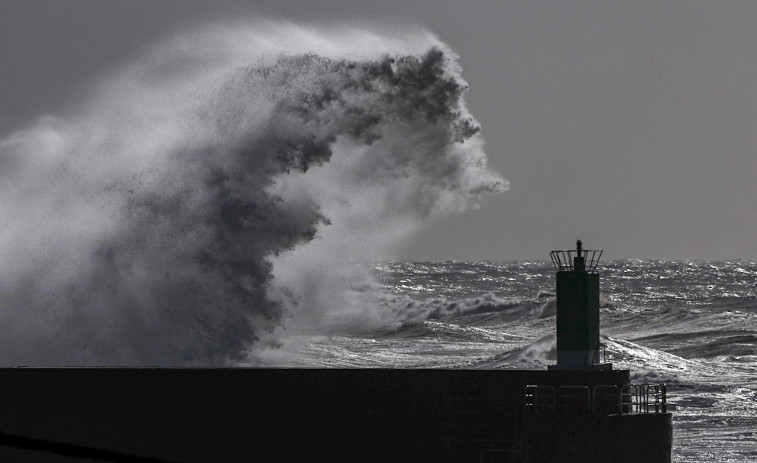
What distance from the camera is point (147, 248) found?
21531 mm

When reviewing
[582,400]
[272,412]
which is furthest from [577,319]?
[272,412]

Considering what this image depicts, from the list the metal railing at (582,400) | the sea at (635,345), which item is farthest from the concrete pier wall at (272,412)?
the sea at (635,345)

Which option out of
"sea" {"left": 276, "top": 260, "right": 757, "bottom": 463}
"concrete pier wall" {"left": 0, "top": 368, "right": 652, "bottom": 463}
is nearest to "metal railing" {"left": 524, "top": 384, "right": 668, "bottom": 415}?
"concrete pier wall" {"left": 0, "top": 368, "right": 652, "bottom": 463}

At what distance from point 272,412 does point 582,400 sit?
2656 millimetres

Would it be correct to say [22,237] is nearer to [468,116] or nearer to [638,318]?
[468,116]

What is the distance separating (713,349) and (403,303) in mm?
26562

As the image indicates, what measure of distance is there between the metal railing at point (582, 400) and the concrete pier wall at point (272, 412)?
3.5 inches

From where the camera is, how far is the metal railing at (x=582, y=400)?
12.2 metres

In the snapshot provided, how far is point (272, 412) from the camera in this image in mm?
12633

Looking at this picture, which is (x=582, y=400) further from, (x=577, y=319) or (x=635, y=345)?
(x=635, y=345)

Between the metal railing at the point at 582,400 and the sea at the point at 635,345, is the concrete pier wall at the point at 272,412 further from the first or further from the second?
the sea at the point at 635,345

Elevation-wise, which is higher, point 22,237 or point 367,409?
point 22,237

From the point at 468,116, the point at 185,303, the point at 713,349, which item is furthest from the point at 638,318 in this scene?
the point at 185,303

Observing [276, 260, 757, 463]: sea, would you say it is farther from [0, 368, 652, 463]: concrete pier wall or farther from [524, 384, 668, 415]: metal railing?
[0, 368, 652, 463]: concrete pier wall
